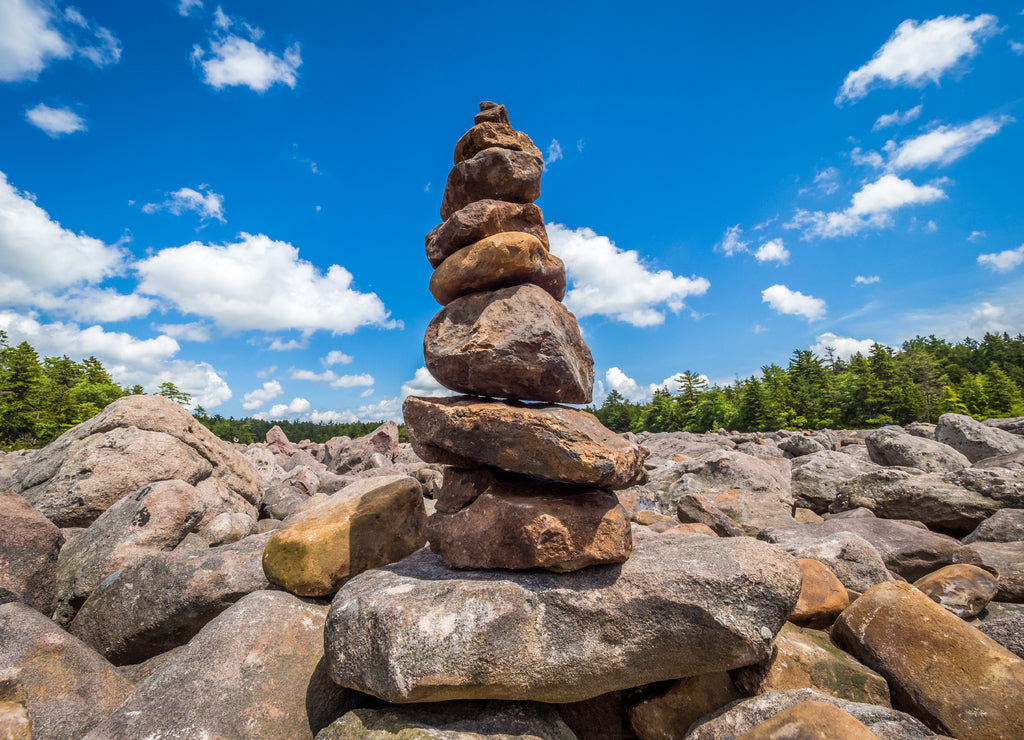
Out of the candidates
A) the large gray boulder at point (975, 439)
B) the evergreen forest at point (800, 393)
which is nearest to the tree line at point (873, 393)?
the evergreen forest at point (800, 393)

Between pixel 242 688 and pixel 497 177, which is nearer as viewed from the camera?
pixel 242 688

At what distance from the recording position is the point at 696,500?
32.7 feet

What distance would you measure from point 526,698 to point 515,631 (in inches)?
22.5

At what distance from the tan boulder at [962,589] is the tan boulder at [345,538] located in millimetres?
6668

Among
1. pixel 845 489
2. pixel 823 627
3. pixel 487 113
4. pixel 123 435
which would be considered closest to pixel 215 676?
pixel 823 627

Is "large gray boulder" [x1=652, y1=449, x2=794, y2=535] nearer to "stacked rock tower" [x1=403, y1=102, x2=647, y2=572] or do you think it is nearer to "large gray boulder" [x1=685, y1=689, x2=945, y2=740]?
"large gray boulder" [x1=685, y1=689, x2=945, y2=740]

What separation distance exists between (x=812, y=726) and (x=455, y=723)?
9.26 feet

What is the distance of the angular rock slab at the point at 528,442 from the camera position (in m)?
4.68

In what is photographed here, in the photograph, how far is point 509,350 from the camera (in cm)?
527

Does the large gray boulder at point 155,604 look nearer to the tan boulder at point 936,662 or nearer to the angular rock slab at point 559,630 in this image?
the angular rock slab at point 559,630

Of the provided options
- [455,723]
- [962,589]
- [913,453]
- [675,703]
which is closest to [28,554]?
[455,723]

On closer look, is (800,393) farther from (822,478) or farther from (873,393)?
(822,478)

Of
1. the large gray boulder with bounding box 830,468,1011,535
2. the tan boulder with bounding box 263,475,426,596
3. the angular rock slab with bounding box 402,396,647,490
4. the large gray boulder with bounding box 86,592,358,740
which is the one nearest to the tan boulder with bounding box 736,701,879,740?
the angular rock slab with bounding box 402,396,647,490

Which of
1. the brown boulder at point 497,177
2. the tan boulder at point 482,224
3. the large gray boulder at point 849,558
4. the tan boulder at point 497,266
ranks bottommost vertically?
the large gray boulder at point 849,558
